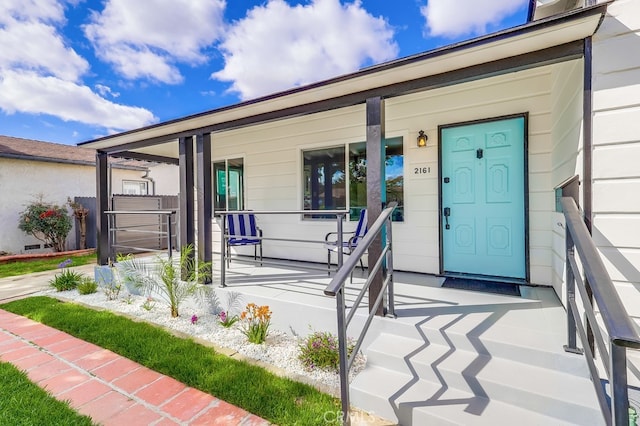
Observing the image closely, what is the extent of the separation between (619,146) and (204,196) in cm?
424

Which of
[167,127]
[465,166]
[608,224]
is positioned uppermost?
[167,127]

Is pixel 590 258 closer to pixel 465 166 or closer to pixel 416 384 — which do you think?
pixel 416 384

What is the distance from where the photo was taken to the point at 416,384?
6.75 ft

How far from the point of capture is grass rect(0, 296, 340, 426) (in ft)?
6.75

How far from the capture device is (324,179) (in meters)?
5.21

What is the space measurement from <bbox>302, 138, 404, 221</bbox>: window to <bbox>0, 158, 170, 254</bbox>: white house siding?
29.8ft

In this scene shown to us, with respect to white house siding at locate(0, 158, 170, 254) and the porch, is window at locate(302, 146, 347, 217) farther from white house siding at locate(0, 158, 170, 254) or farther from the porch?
white house siding at locate(0, 158, 170, 254)

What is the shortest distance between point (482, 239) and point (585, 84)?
6.99 feet

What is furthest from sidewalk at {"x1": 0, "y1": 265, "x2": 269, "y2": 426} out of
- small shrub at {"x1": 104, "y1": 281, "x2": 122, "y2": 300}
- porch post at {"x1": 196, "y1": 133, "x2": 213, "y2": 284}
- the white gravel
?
porch post at {"x1": 196, "y1": 133, "x2": 213, "y2": 284}

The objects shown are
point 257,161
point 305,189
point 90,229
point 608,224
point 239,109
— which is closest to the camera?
point 608,224

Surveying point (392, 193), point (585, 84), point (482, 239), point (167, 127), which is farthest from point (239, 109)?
point (482, 239)

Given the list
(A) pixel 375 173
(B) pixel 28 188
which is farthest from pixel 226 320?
(B) pixel 28 188

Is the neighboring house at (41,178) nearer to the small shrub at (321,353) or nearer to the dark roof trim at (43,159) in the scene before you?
the dark roof trim at (43,159)

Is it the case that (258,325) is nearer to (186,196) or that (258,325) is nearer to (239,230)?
(239,230)
